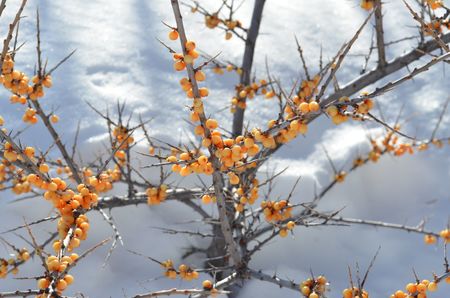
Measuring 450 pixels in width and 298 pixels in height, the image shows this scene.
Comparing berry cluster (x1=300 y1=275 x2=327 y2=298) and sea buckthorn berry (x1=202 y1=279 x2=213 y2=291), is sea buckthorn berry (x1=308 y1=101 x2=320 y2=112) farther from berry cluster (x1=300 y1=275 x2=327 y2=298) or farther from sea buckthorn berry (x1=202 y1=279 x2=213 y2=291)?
sea buckthorn berry (x1=202 y1=279 x2=213 y2=291)

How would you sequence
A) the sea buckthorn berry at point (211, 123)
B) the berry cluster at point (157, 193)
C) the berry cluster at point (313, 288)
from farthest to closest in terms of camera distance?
the berry cluster at point (157, 193), the berry cluster at point (313, 288), the sea buckthorn berry at point (211, 123)

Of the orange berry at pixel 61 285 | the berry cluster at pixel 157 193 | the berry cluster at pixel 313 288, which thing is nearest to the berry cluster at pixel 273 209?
the berry cluster at pixel 313 288

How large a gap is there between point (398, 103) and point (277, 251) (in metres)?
2.29

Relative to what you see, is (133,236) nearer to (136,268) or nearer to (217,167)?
(136,268)

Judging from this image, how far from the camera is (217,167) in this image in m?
1.75

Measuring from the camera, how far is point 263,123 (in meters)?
4.68

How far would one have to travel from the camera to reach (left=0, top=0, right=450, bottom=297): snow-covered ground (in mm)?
3475

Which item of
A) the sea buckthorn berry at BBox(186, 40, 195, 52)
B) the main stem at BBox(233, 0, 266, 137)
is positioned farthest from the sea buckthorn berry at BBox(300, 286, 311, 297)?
the main stem at BBox(233, 0, 266, 137)

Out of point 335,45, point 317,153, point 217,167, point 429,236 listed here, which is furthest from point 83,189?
point 335,45

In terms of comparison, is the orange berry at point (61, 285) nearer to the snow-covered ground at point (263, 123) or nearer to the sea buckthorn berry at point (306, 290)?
the sea buckthorn berry at point (306, 290)

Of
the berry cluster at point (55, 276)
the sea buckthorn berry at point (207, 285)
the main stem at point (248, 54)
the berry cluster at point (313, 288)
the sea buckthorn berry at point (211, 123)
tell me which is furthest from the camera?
the main stem at point (248, 54)

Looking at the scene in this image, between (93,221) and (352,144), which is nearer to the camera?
(93,221)

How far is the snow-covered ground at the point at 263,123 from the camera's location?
3.47 m

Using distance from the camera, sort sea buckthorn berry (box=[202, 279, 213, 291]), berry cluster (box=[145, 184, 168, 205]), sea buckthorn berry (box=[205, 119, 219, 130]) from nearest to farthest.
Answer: sea buckthorn berry (box=[205, 119, 219, 130]) < sea buckthorn berry (box=[202, 279, 213, 291]) < berry cluster (box=[145, 184, 168, 205])
